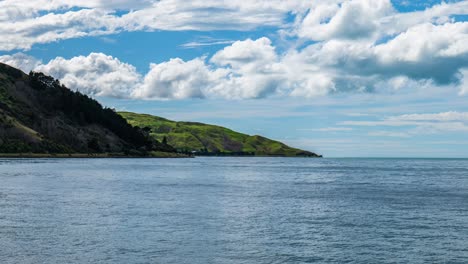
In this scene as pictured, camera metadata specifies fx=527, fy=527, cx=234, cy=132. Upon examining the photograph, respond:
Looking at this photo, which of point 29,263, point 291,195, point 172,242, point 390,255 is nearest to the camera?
point 29,263

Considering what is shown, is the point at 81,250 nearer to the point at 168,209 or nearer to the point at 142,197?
the point at 168,209

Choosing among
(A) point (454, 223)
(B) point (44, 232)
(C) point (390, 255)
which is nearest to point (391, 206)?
(A) point (454, 223)

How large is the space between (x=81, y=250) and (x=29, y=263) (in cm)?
546

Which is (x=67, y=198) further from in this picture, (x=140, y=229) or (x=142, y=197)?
(x=140, y=229)

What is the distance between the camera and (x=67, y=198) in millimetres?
87250

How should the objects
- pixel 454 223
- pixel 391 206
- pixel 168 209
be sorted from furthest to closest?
pixel 391 206 < pixel 168 209 < pixel 454 223

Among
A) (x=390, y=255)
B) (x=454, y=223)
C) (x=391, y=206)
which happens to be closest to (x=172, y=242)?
(x=390, y=255)

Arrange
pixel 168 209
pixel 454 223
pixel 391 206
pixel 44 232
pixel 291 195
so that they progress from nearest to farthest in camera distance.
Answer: pixel 44 232 < pixel 454 223 < pixel 168 209 < pixel 391 206 < pixel 291 195

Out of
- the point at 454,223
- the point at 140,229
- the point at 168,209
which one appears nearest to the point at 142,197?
the point at 168,209

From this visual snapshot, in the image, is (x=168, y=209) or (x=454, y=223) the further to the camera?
(x=168, y=209)

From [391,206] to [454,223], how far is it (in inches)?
768

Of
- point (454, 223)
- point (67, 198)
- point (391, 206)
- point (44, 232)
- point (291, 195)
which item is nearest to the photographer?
point (44, 232)

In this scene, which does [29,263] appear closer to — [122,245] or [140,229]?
[122,245]

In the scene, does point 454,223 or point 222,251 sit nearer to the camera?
point 222,251
